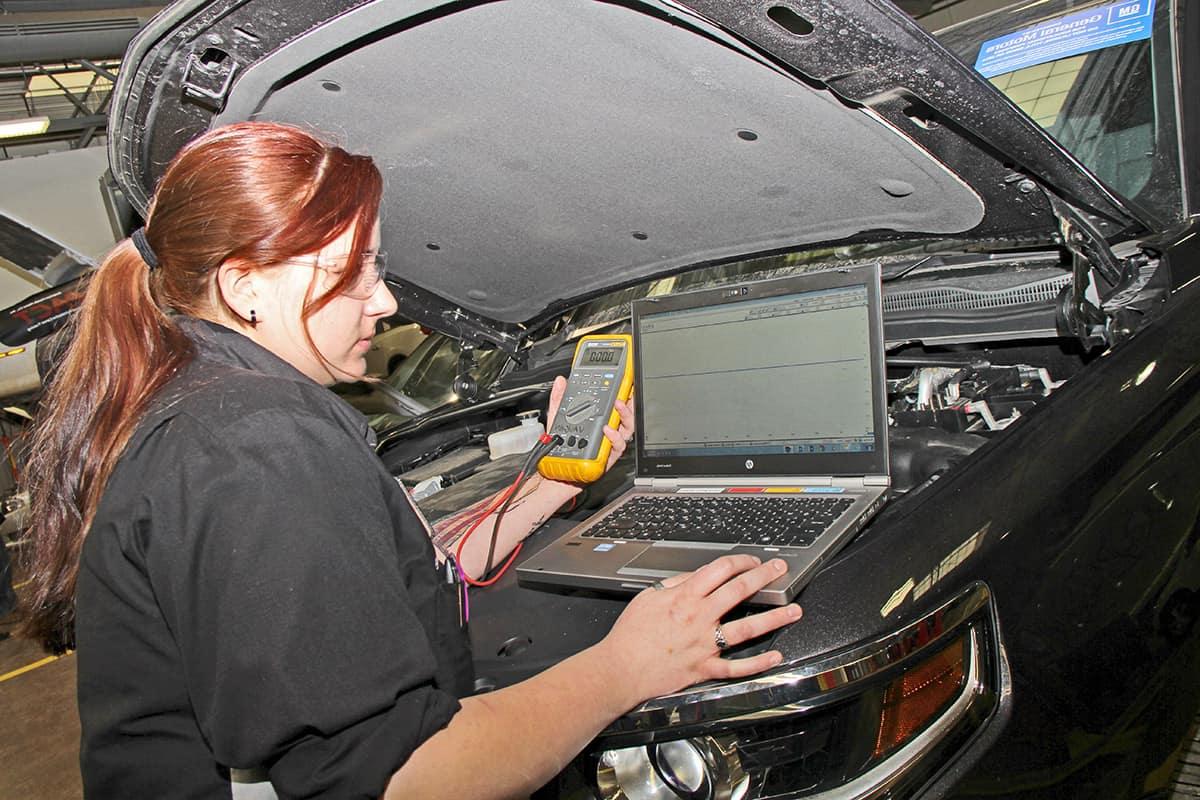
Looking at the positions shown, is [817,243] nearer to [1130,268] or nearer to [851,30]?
[1130,268]

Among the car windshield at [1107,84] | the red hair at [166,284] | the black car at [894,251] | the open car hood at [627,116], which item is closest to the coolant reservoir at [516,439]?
the black car at [894,251]

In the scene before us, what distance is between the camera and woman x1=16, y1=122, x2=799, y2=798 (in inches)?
29.1

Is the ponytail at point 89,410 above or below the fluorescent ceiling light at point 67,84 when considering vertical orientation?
above

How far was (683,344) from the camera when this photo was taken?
1.56 m

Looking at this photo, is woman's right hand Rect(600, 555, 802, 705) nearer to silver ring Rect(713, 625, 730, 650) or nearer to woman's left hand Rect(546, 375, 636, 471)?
silver ring Rect(713, 625, 730, 650)

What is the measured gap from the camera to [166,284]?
1.00 metres

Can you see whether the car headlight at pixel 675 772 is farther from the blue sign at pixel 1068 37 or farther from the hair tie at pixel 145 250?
the blue sign at pixel 1068 37

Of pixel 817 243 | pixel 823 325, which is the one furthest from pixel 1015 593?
pixel 817 243

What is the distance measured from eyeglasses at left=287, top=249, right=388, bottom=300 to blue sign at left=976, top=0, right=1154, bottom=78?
152cm

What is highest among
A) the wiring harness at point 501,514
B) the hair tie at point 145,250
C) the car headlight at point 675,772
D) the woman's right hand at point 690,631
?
the hair tie at point 145,250

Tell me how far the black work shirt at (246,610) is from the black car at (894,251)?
1.04 ft

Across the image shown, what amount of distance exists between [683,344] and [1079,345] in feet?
2.82

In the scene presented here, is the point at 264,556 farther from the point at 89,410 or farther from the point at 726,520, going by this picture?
the point at 726,520

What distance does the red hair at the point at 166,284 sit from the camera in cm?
92
